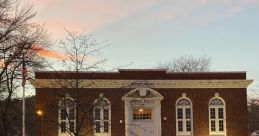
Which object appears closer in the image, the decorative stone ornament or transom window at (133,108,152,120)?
the decorative stone ornament

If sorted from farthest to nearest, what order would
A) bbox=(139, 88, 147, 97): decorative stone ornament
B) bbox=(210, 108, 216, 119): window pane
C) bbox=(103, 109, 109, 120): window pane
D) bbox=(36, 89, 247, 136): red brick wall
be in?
bbox=(210, 108, 216, 119): window pane
bbox=(103, 109, 109, 120): window pane
bbox=(139, 88, 147, 97): decorative stone ornament
bbox=(36, 89, 247, 136): red brick wall

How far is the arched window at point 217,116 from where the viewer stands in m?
42.8

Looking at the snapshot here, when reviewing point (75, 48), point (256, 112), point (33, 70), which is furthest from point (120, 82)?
point (256, 112)

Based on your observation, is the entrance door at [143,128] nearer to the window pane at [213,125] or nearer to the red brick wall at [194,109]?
the red brick wall at [194,109]

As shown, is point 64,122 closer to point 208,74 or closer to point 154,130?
point 154,130

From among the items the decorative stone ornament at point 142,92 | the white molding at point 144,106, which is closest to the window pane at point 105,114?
the white molding at point 144,106

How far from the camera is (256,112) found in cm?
5316

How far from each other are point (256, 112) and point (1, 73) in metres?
25.7

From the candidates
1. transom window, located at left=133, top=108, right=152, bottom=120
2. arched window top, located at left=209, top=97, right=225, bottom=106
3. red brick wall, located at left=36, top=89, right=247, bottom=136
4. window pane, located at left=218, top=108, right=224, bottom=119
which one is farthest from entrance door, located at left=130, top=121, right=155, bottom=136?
window pane, located at left=218, top=108, right=224, bottom=119

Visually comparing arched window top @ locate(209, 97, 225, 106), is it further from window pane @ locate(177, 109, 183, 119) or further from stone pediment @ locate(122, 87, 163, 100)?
stone pediment @ locate(122, 87, 163, 100)

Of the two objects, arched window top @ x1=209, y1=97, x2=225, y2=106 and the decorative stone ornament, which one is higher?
the decorative stone ornament

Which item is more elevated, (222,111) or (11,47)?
(11,47)

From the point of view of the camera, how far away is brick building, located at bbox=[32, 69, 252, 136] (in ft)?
137

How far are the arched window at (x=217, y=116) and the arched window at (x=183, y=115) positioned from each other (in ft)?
5.17
